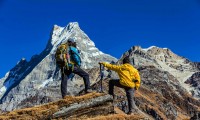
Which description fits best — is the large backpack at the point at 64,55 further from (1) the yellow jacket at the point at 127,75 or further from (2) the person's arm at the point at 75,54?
(1) the yellow jacket at the point at 127,75

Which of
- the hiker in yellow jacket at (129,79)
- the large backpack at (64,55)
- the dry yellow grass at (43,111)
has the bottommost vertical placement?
the dry yellow grass at (43,111)

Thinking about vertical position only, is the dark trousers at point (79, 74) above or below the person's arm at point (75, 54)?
below

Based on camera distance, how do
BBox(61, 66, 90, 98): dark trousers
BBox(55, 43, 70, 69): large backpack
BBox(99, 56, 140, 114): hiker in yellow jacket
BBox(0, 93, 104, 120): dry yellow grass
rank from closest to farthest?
1. BBox(0, 93, 104, 120): dry yellow grass
2. BBox(99, 56, 140, 114): hiker in yellow jacket
3. BBox(55, 43, 70, 69): large backpack
4. BBox(61, 66, 90, 98): dark trousers

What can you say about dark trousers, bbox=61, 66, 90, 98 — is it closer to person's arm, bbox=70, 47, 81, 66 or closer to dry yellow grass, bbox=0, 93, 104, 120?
person's arm, bbox=70, 47, 81, 66

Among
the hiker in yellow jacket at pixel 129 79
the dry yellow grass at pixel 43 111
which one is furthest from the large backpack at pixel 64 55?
the hiker in yellow jacket at pixel 129 79

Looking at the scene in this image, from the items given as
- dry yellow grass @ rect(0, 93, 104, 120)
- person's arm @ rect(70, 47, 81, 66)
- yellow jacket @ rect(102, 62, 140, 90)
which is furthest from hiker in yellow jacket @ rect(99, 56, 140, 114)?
person's arm @ rect(70, 47, 81, 66)

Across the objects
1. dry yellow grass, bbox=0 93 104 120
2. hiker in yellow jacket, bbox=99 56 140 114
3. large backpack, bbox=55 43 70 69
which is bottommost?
dry yellow grass, bbox=0 93 104 120

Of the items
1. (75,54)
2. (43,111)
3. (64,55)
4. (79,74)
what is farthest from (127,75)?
(43,111)

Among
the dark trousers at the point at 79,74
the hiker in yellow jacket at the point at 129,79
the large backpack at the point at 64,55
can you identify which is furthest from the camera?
the dark trousers at the point at 79,74

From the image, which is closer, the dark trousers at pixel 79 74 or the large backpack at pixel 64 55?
the large backpack at pixel 64 55

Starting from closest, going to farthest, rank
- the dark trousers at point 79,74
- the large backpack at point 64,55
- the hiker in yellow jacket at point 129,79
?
the hiker in yellow jacket at point 129,79
the large backpack at point 64,55
the dark trousers at point 79,74

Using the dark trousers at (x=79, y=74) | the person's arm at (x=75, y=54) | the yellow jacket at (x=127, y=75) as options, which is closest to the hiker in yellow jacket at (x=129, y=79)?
the yellow jacket at (x=127, y=75)

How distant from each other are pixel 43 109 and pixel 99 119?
2.40 m

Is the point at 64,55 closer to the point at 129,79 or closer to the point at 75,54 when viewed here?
the point at 75,54
